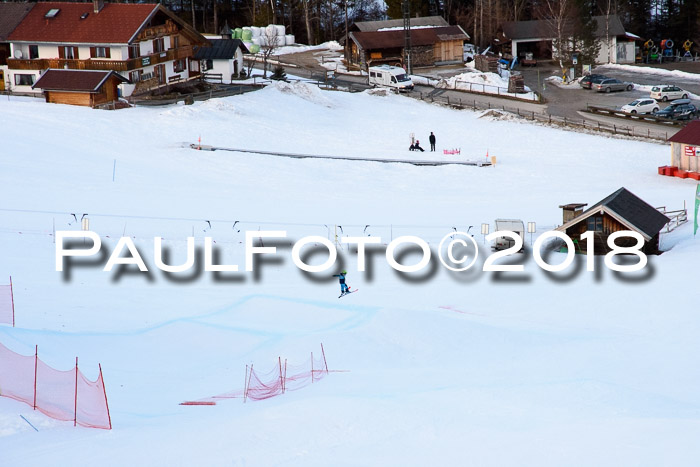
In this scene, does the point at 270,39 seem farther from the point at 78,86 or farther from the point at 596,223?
the point at 596,223

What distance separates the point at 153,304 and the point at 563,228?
43.5 ft

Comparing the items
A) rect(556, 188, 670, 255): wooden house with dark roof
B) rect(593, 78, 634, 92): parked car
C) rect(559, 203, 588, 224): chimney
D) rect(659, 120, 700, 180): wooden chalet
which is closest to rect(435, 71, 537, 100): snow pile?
rect(593, 78, 634, 92): parked car

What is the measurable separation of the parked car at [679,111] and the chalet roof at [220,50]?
2613cm

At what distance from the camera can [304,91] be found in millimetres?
55938

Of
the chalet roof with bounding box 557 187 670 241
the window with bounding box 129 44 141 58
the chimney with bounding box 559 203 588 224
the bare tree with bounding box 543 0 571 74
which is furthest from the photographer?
the bare tree with bounding box 543 0 571 74

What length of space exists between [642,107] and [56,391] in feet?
140

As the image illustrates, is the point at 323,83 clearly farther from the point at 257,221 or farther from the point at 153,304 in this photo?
the point at 153,304

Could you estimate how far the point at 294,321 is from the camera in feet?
74.6

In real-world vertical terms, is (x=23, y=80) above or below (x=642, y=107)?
above

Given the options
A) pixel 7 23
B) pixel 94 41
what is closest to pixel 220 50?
pixel 94 41

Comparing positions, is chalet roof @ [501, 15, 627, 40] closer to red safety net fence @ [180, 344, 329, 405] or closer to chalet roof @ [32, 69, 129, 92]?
chalet roof @ [32, 69, 129, 92]

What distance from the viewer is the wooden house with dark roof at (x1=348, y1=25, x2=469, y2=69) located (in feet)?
230

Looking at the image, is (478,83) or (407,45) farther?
(407,45)

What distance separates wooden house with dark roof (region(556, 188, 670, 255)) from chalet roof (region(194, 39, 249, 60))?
35435mm
